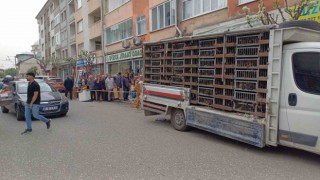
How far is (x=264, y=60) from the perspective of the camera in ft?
18.7

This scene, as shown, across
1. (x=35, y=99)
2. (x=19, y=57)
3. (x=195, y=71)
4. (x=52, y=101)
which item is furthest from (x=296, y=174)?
(x=19, y=57)

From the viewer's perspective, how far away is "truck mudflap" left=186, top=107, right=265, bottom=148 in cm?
577

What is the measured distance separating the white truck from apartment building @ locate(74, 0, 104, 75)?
21.2 m

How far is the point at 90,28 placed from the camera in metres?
31.1

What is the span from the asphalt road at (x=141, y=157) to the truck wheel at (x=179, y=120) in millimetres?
230

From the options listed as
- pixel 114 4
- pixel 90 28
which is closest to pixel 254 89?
pixel 114 4

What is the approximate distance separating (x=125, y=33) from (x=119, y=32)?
116 centimetres

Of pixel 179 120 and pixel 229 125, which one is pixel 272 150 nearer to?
pixel 229 125

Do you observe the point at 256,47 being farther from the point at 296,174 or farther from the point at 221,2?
the point at 221,2

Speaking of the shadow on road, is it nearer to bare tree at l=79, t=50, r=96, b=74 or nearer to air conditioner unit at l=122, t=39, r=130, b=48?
air conditioner unit at l=122, t=39, r=130, b=48

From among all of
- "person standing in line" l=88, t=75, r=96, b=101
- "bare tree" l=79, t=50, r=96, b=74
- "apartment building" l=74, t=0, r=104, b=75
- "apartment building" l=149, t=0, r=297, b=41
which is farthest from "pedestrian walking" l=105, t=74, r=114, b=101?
"apartment building" l=74, t=0, r=104, b=75

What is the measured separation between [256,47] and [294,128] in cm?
172

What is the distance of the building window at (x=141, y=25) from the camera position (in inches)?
804

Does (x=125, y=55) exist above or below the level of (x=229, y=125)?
above
